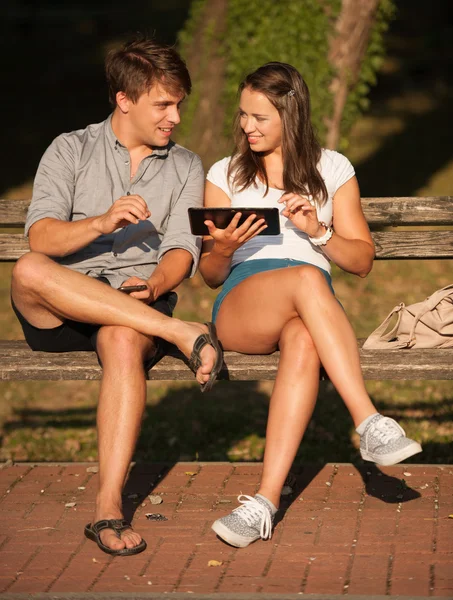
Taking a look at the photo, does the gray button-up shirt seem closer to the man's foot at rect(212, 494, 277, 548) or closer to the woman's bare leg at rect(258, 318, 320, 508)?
the woman's bare leg at rect(258, 318, 320, 508)

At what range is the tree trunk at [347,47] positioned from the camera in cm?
805

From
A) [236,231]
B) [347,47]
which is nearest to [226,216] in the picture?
[236,231]

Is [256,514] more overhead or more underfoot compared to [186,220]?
more underfoot

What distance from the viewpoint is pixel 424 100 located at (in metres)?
17.1

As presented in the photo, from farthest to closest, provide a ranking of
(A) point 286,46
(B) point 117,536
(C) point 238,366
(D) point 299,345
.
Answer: (A) point 286,46, (C) point 238,366, (D) point 299,345, (B) point 117,536

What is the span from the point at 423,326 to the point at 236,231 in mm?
991

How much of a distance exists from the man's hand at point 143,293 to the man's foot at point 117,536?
0.95 m

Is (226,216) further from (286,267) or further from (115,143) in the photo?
(115,143)

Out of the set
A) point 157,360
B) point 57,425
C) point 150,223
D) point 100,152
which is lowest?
point 57,425

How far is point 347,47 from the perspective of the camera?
26.8 ft

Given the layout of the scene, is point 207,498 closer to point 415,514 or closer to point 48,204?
point 415,514

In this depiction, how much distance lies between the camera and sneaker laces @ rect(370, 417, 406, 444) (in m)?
4.07

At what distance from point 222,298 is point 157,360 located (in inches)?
16.6

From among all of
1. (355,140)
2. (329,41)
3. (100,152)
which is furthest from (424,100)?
(100,152)
